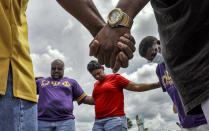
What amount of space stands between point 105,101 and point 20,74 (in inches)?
114

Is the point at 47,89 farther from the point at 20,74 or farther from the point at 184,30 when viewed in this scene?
the point at 184,30

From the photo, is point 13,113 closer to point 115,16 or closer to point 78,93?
point 115,16

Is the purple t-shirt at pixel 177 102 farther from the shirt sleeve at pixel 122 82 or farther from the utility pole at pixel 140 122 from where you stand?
the utility pole at pixel 140 122

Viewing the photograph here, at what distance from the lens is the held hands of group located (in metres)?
1.53

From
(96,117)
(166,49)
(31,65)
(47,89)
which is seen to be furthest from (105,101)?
(166,49)

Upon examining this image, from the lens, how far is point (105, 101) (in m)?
4.16

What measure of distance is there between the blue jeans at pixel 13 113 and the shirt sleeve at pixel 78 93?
298cm

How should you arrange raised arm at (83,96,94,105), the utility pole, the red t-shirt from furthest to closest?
the utility pole < raised arm at (83,96,94,105) < the red t-shirt

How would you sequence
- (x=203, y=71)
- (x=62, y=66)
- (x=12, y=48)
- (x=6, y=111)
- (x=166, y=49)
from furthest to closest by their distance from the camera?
(x=62, y=66) → (x=12, y=48) → (x=6, y=111) → (x=166, y=49) → (x=203, y=71)

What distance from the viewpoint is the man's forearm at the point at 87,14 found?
5.70 feet

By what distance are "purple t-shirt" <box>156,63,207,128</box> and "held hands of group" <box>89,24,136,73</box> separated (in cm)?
182

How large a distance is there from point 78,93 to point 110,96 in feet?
2.07

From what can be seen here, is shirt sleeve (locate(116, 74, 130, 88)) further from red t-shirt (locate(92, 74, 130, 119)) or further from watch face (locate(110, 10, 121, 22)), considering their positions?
watch face (locate(110, 10, 121, 22))

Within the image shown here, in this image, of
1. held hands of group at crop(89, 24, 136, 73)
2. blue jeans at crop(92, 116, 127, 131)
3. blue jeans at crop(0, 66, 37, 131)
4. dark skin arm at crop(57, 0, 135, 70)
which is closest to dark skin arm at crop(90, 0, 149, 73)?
held hands of group at crop(89, 24, 136, 73)
